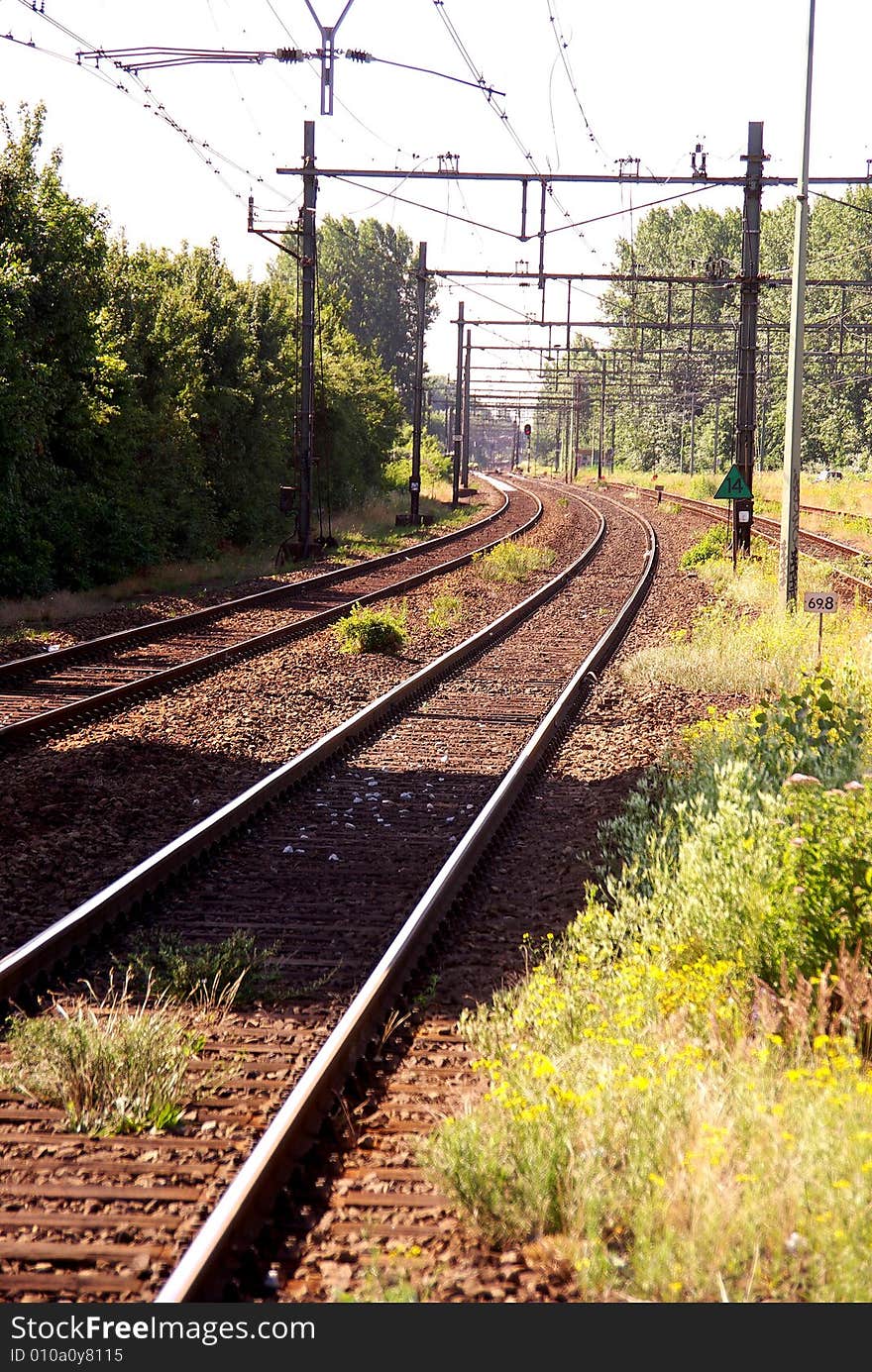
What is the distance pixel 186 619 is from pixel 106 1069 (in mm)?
14913

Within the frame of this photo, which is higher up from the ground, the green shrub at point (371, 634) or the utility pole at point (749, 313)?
the utility pole at point (749, 313)

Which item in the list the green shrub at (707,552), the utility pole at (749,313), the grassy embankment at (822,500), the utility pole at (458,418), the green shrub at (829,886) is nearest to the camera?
the green shrub at (829,886)

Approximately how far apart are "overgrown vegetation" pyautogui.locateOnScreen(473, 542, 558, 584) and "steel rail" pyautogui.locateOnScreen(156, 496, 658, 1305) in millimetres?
17515

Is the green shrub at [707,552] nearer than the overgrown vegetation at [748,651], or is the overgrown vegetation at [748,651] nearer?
the overgrown vegetation at [748,651]

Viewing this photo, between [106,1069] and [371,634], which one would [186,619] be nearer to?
[371,634]

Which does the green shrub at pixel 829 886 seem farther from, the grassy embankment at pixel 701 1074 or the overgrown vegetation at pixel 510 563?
the overgrown vegetation at pixel 510 563

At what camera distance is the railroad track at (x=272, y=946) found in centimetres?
440

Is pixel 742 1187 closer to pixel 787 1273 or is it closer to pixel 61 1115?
pixel 787 1273

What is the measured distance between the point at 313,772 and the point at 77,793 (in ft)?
6.04

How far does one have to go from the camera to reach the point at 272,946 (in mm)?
7164

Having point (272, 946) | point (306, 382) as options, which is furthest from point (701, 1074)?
point (306, 382)

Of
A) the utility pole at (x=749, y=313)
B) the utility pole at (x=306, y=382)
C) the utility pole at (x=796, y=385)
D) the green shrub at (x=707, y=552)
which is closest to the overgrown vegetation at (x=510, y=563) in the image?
the green shrub at (x=707, y=552)

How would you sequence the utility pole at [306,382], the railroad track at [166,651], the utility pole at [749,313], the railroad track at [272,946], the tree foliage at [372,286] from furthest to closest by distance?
the tree foliage at [372,286]
the utility pole at [306,382]
the utility pole at [749,313]
the railroad track at [166,651]
the railroad track at [272,946]

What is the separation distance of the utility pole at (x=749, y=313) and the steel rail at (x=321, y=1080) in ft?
57.9
